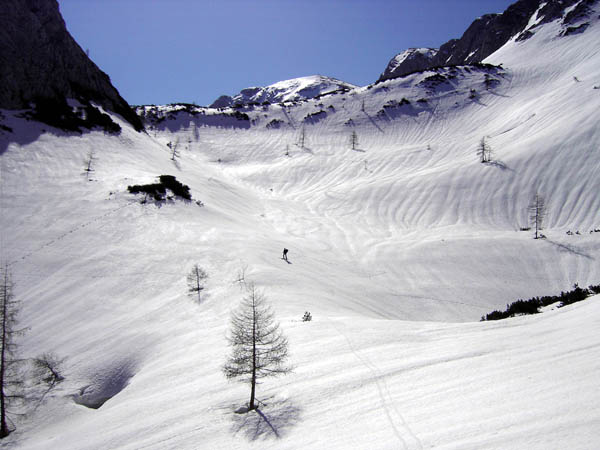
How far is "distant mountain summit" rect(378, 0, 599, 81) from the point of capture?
99938 millimetres

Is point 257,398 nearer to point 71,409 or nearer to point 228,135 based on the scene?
point 71,409

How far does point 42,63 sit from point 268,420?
6266 cm

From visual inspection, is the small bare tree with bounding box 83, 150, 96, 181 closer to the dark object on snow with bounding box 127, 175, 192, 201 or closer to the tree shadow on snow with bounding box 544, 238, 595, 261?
the dark object on snow with bounding box 127, 175, 192, 201

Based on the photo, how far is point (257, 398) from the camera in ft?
31.6

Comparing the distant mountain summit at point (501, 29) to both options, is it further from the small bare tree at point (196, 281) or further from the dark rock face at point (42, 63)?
the small bare tree at point (196, 281)

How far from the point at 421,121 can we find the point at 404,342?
77508 mm

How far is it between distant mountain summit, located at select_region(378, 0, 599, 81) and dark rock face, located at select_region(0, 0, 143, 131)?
89574mm

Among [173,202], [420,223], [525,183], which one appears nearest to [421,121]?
[525,183]

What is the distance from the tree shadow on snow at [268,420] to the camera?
26.0ft

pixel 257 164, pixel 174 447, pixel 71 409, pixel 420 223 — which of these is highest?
pixel 257 164

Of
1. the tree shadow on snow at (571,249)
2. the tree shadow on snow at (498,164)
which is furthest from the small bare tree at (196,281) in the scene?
the tree shadow on snow at (498,164)

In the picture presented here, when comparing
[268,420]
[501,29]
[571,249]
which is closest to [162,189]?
[268,420]

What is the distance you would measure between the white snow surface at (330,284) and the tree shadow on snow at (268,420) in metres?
0.08

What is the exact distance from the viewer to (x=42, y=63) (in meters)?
47.3
